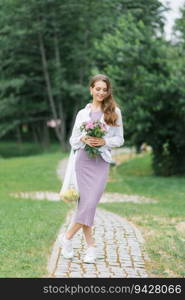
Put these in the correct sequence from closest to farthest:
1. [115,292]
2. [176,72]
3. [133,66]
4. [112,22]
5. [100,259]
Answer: [115,292]
[100,259]
[176,72]
[133,66]
[112,22]

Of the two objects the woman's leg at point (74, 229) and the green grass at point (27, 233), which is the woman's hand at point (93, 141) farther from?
the green grass at point (27, 233)

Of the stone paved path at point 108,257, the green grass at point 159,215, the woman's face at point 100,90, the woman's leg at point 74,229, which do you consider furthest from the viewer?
the green grass at point 159,215

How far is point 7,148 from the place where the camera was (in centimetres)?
5519

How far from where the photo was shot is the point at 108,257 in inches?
308

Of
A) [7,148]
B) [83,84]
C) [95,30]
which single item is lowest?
[7,148]

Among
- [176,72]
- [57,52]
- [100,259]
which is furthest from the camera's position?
[57,52]

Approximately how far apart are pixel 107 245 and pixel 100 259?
885mm

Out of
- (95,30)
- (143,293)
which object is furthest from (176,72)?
(95,30)

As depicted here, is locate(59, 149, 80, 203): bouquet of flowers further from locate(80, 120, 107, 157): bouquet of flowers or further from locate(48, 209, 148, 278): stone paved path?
locate(48, 209, 148, 278): stone paved path

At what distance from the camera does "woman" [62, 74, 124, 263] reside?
7426 millimetres

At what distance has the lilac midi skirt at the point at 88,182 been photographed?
7422mm

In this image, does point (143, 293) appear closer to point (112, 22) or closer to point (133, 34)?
point (133, 34)

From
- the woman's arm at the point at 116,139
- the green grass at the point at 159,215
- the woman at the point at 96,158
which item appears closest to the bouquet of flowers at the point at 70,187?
the woman at the point at 96,158

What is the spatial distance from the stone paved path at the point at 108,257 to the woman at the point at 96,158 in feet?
0.64
